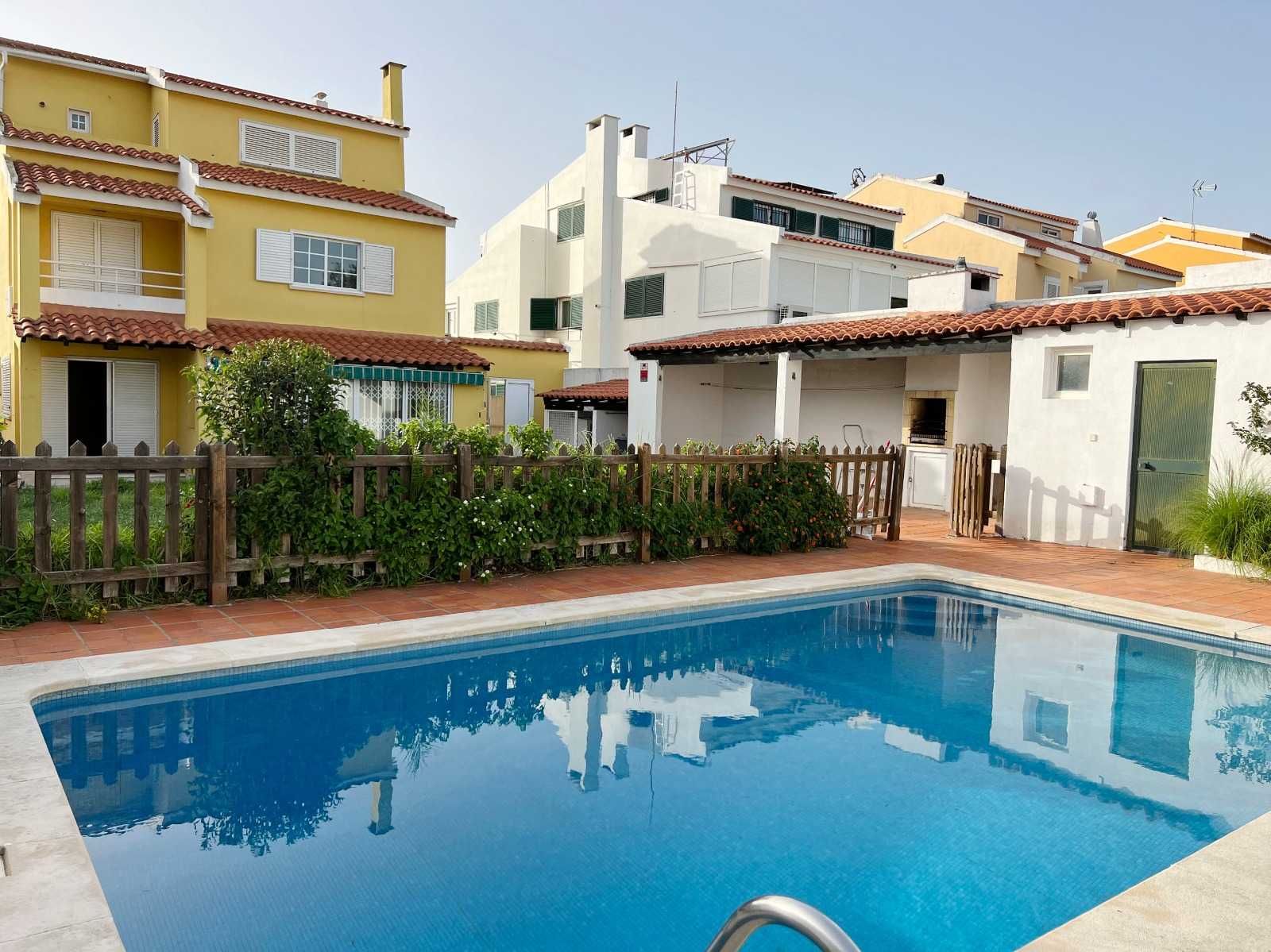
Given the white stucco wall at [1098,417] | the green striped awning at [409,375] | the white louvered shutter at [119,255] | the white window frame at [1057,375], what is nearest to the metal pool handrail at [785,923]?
the white stucco wall at [1098,417]

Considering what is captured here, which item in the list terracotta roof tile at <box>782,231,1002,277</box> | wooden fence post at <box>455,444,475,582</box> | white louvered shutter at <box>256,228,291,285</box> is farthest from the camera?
terracotta roof tile at <box>782,231,1002,277</box>

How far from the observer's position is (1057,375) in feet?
44.7

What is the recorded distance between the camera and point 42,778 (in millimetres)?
4340

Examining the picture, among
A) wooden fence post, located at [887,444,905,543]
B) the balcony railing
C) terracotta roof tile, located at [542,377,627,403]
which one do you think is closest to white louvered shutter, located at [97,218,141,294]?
the balcony railing

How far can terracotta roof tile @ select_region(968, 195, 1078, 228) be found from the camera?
32.5 metres

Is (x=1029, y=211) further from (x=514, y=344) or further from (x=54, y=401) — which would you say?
(x=54, y=401)

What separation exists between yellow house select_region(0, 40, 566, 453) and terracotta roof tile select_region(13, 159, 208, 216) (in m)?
0.06

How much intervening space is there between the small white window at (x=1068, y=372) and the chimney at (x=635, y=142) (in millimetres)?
20105

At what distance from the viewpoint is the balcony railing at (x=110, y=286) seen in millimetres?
18859

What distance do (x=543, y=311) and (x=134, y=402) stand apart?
15.1m

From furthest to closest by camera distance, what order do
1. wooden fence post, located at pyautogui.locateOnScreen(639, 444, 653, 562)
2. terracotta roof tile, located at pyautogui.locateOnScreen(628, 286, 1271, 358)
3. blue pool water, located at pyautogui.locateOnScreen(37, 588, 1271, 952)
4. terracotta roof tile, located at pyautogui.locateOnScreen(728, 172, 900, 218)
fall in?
terracotta roof tile, located at pyautogui.locateOnScreen(728, 172, 900, 218) → terracotta roof tile, located at pyautogui.locateOnScreen(628, 286, 1271, 358) → wooden fence post, located at pyautogui.locateOnScreen(639, 444, 653, 562) → blue pool water, located at pyautogui.locateOnScreen(37, 588, 1271, 952)

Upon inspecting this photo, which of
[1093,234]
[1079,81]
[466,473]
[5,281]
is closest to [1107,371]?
[466,473]

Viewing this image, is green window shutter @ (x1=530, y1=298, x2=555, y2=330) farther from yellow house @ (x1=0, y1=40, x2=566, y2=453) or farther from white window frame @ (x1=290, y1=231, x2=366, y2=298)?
white window frame @ (x1=290, y1=231, x2=366, y2=298)

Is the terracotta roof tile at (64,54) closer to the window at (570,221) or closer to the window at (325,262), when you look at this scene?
the window at (325,262)
